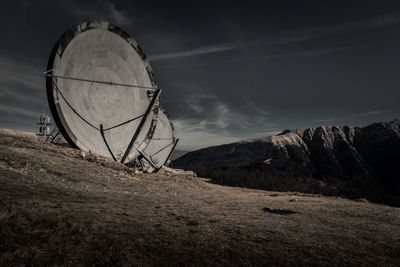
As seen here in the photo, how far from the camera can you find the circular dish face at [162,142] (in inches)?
1629

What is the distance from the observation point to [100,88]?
16.0 m

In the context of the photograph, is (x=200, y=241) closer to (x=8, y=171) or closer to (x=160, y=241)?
(x=160, y=241)

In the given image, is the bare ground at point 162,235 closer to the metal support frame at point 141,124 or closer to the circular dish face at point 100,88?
the circular dish face at point 100,88

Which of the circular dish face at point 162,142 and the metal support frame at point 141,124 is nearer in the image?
the metal support frame at point 141,124

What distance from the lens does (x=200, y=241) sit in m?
5.78

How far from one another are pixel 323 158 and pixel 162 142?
174207mm

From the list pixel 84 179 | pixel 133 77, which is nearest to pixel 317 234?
pixel 84 179

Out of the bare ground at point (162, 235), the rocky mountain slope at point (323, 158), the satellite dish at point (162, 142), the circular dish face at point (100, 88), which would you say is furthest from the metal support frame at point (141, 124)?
the rocky mountain slope at point (323, 158)

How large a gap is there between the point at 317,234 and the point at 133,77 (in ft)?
57.1

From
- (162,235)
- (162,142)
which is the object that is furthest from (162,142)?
(162,235)

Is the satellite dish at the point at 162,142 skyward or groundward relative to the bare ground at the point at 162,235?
skyward

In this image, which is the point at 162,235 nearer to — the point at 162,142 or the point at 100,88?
the point at 100,88

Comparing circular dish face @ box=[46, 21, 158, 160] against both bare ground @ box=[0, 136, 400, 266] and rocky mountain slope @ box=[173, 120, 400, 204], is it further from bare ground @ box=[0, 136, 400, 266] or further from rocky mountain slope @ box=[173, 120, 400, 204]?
rocky mountain slope @ box=[173, 120, 400, 204]

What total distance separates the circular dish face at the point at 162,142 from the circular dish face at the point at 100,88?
21.1 metres
